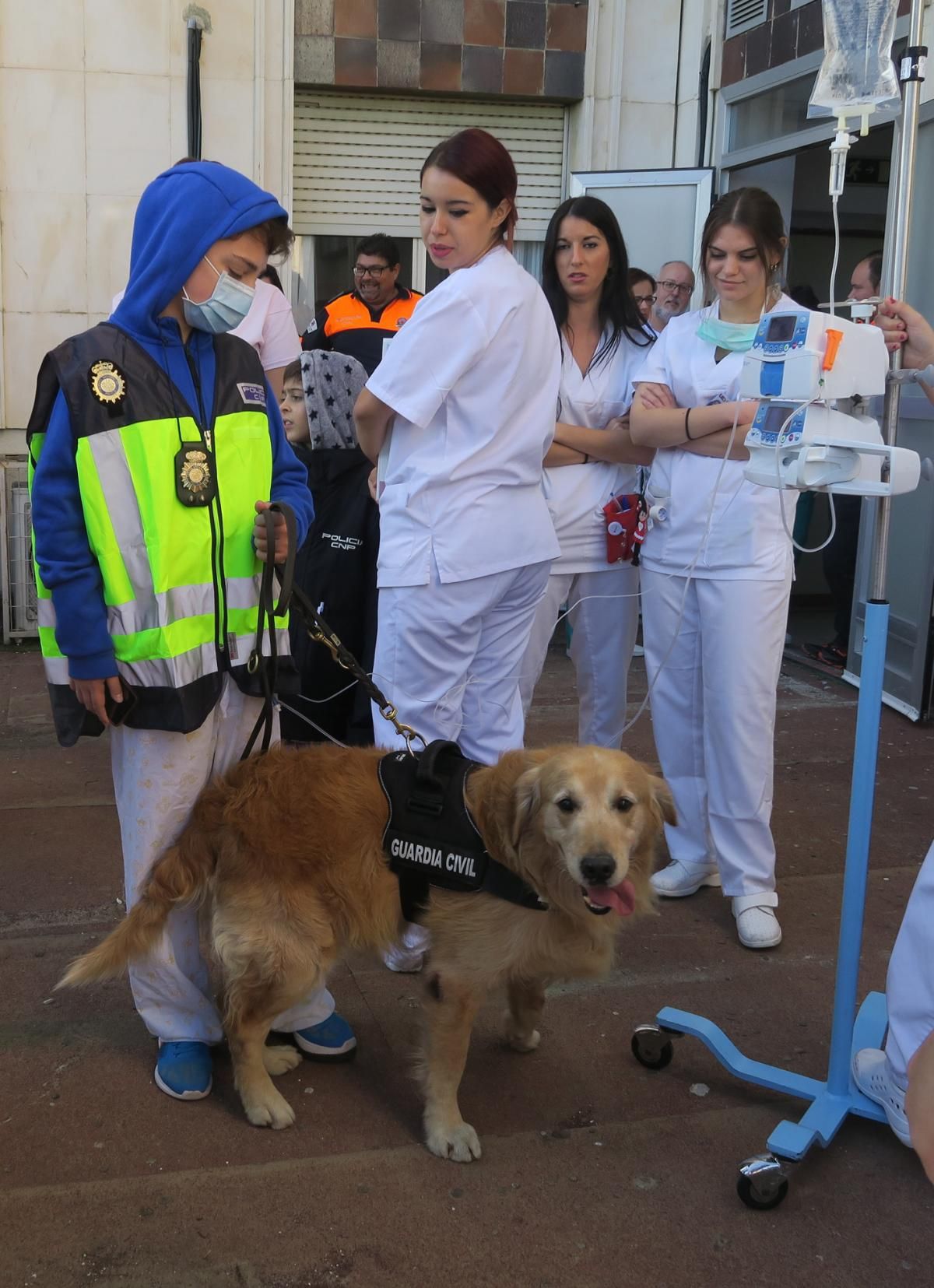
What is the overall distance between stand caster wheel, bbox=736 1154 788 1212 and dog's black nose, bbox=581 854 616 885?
2.39 feet

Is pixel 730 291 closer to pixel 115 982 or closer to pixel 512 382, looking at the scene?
pixel 512 382

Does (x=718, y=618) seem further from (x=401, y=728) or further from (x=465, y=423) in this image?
(x=401, y=728)

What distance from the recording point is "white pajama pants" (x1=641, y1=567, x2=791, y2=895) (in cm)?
395

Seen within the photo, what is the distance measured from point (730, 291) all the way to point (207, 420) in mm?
1828

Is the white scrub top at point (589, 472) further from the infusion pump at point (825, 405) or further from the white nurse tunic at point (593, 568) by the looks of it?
the infusion pump at point (825, 405)

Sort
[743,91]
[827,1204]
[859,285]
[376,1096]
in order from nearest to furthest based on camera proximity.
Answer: [827,1204]
[376,1096]
[859,285]
[743,91]

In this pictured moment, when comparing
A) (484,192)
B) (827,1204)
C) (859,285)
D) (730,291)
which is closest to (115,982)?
(827,1204)

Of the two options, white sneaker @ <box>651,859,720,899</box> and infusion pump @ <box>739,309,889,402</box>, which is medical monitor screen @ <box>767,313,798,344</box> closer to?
infusion pump @ <box>739,309,889,402</box>

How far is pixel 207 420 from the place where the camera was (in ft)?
9.66

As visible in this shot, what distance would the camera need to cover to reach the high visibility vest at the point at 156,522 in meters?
2.78

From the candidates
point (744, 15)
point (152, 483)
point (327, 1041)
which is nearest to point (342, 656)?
point (152, 483)

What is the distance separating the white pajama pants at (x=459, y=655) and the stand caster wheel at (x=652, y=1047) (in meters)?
0.94

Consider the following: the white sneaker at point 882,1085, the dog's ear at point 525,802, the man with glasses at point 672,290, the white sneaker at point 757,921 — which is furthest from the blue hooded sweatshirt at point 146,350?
the man with glasses at point 672,290

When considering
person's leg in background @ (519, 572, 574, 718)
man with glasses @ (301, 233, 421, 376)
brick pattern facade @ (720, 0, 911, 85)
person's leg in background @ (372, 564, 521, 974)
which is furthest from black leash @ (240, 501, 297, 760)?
brick pattern facade @ (720, 0, 911, 85)
